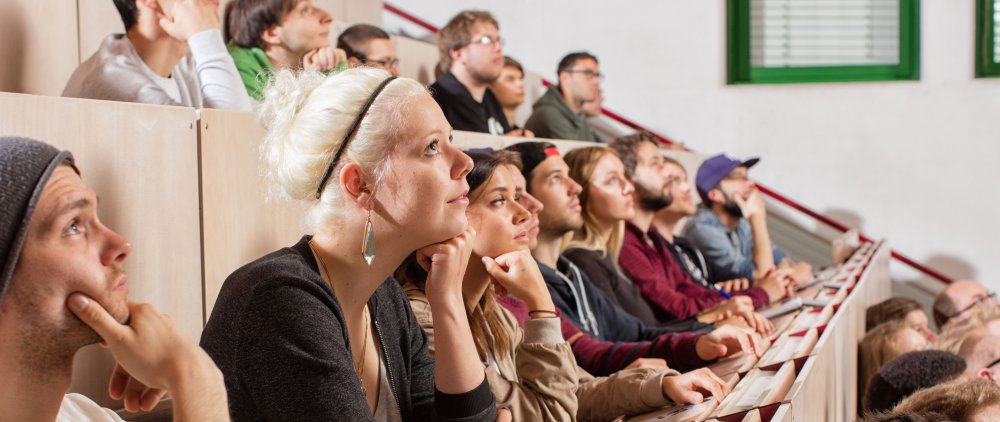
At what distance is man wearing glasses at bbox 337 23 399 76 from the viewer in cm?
347

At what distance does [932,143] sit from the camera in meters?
6.14

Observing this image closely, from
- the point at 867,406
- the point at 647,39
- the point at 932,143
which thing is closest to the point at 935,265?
the point at 932,143

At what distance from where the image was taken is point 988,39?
6051 millimetres

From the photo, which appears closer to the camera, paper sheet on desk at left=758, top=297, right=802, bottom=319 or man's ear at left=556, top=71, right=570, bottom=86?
paper sheet on desk at left=758, top=297, right=802, bottom=319

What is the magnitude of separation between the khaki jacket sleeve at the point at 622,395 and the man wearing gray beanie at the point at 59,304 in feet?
3.19

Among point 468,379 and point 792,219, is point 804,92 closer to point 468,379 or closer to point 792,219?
point 792,219

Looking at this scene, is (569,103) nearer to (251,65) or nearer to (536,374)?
(251,65)

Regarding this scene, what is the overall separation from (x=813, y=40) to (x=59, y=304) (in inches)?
236

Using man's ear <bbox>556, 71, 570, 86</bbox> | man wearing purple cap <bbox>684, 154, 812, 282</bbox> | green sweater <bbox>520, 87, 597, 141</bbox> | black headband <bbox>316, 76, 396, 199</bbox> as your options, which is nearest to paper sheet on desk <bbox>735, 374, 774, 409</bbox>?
black headband <bbox>316, 76, 396, 199</bbox>

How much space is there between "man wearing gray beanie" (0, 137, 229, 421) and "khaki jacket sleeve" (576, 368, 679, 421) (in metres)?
0.97

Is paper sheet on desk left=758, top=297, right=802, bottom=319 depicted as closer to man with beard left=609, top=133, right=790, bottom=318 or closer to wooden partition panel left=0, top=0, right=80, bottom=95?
man with beard left=609, top=133, right=790, bottom=318

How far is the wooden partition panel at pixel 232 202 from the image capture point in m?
1.69

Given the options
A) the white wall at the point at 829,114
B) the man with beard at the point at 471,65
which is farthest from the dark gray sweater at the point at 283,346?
the white wall at the point at 829,114

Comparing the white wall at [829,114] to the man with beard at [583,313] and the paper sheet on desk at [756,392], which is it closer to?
the man with beard at [583,313]
